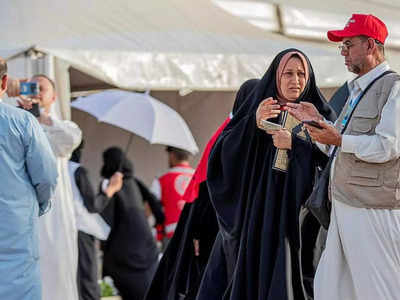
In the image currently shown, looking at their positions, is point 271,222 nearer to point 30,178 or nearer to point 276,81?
point 276,81

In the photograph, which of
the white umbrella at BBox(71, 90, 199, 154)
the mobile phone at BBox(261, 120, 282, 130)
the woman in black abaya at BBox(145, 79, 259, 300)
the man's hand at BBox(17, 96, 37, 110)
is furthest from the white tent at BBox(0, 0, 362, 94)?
the mobile phone at BBox(261, 120, 282, 130)

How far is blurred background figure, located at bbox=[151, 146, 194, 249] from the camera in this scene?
714 cm

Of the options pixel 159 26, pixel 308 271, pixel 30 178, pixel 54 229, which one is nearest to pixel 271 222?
pixel 308 271

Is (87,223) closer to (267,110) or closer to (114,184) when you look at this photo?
(114,184)

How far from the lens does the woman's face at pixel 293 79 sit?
4.15 m

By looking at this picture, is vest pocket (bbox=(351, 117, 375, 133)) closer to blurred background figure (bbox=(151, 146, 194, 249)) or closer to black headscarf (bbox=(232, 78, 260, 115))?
black headscarf (bbox=(232, 78, 260, 115))

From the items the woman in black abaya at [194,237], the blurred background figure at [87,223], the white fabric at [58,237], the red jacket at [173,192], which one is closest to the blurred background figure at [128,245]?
the red jacket at [173,192]

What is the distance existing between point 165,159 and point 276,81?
5398 millimetres

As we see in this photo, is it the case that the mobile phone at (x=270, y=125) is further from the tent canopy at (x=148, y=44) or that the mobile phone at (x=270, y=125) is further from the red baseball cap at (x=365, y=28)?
the tent canopy at (x=148, y=44)

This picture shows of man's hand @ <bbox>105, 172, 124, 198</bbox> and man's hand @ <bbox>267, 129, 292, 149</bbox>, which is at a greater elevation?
man's hand @ <bbox>267, 129, 292, 149</bbox>

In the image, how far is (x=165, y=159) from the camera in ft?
31.4

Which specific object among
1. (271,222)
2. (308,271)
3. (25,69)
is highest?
(25,69)

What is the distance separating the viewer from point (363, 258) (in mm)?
3588

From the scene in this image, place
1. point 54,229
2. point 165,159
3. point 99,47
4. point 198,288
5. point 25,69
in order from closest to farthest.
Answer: point 198,288 < point 54,229 < point 25,69 < point 99,47 < point 165,159
